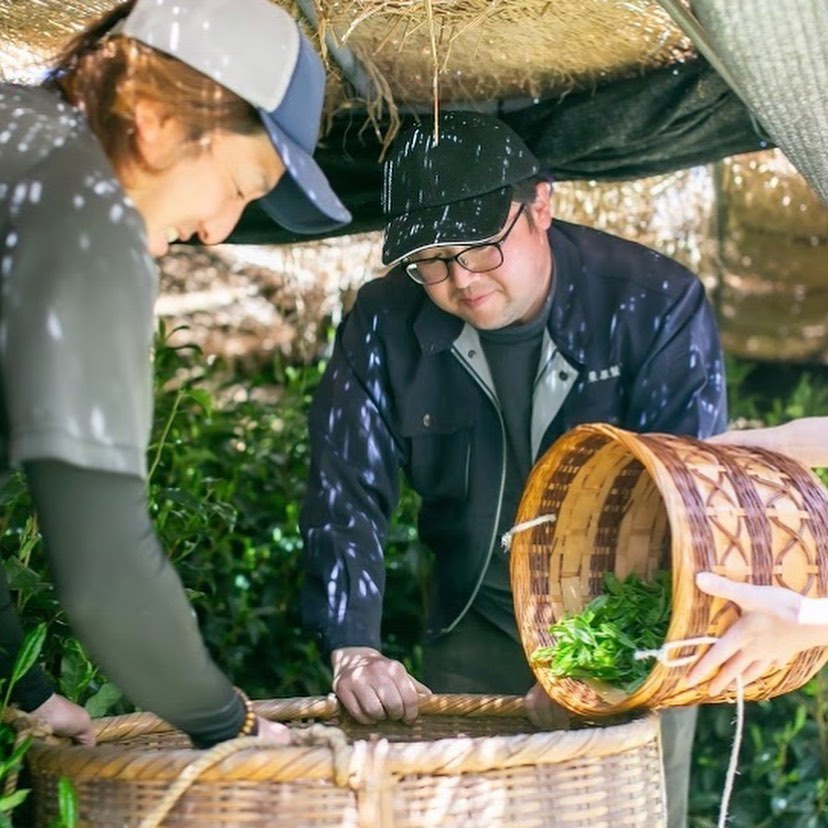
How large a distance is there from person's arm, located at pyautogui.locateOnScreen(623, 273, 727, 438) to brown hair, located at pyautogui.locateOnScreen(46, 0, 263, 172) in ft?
3.91

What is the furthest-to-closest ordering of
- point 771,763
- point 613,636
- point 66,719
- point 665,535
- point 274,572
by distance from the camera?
point 274,572 < point 771,763 < point 665,535 < point 613,636 < point 66,719

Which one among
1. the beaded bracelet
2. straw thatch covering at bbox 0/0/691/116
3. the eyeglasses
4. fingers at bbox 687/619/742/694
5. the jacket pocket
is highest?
straw thatch covering at bbox 0/0/691/116

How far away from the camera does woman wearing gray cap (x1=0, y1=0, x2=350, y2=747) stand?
150cm

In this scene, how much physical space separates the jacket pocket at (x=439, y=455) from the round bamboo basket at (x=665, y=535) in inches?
16.1

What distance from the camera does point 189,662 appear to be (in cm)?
169

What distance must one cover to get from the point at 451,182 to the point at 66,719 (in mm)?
1141

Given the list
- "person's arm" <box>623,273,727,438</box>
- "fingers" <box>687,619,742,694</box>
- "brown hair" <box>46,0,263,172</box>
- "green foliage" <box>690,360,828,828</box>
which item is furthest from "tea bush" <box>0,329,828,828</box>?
"brown hair" <box>46,0,263,172</box>

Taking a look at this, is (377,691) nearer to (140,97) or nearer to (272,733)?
(272,733)

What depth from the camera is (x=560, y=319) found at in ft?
9.36

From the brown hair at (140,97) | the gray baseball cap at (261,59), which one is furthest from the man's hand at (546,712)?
the brown hair at (140,97)

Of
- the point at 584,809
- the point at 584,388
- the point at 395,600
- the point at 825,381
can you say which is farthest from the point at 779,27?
the point at 825,381

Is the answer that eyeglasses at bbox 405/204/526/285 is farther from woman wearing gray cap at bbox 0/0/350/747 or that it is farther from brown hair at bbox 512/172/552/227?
woman wearing gray cap at bbox 0/0/350/747

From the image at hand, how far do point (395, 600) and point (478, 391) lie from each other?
1.23 meters

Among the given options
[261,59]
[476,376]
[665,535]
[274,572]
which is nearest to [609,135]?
[476,376]
